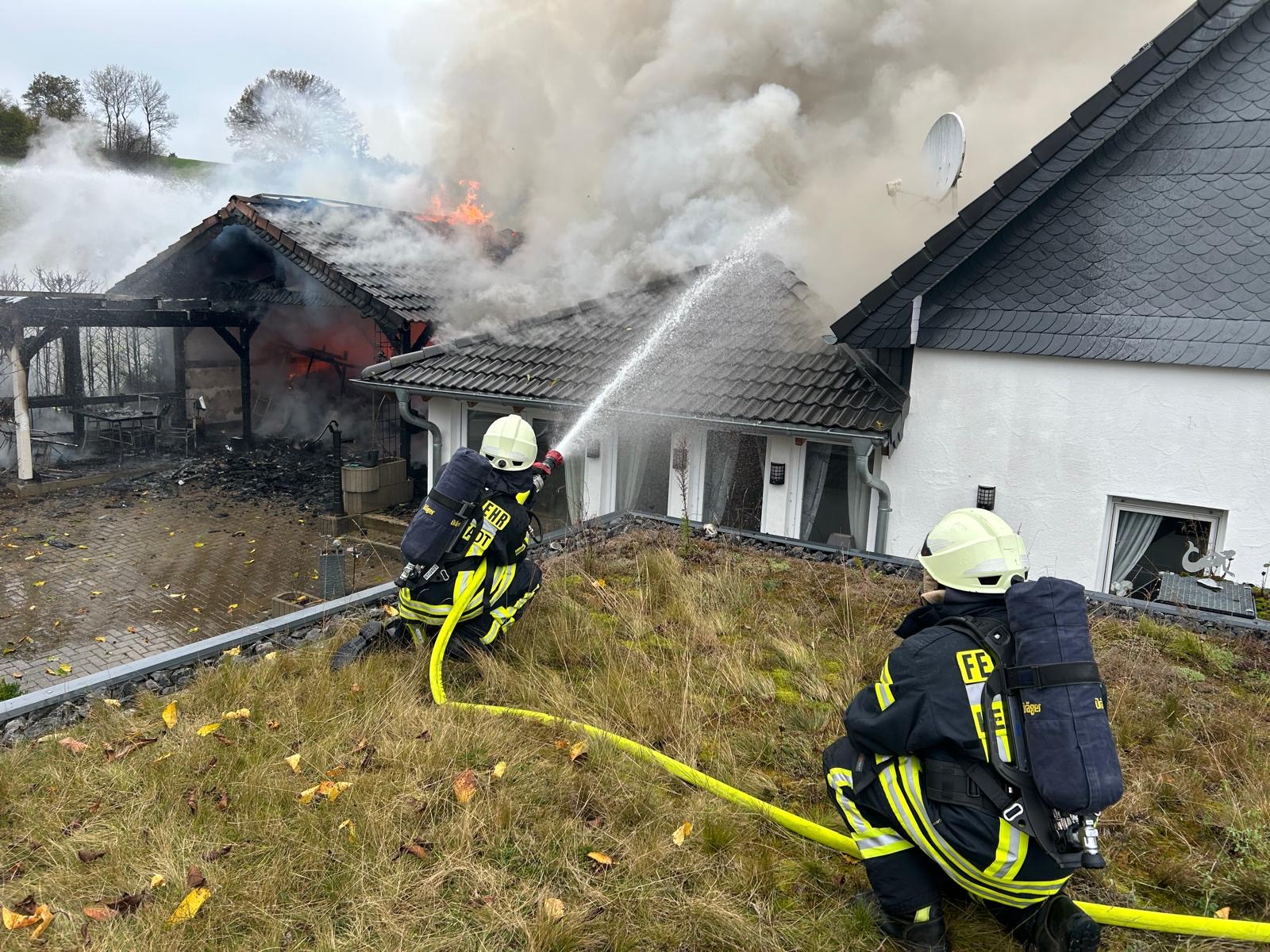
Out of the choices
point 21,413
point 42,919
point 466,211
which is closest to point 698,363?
point 466,211

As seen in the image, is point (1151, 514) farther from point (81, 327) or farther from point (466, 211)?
point (81, 327)

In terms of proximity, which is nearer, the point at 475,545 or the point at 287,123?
the point at 475,545

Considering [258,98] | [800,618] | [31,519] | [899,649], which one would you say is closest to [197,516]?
[31,519]

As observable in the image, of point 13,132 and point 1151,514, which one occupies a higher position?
point 13,132

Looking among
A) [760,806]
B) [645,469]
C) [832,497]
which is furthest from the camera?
[645,469]

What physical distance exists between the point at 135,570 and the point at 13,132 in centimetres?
2421

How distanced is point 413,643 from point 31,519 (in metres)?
9.74

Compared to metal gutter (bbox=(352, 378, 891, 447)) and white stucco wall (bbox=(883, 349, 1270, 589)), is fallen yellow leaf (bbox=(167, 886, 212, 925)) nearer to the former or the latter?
metal gutter (bbox=(352, 378, 891, 447))

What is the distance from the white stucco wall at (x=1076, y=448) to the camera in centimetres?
720

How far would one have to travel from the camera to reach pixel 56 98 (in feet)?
102

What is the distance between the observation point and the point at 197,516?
41.7 ft

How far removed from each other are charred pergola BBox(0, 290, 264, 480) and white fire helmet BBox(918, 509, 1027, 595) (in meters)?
14.6

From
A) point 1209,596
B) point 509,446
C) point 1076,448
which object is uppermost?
point 509,446

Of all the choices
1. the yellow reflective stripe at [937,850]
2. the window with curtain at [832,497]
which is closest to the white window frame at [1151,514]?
the window with curtain at [832,497]
